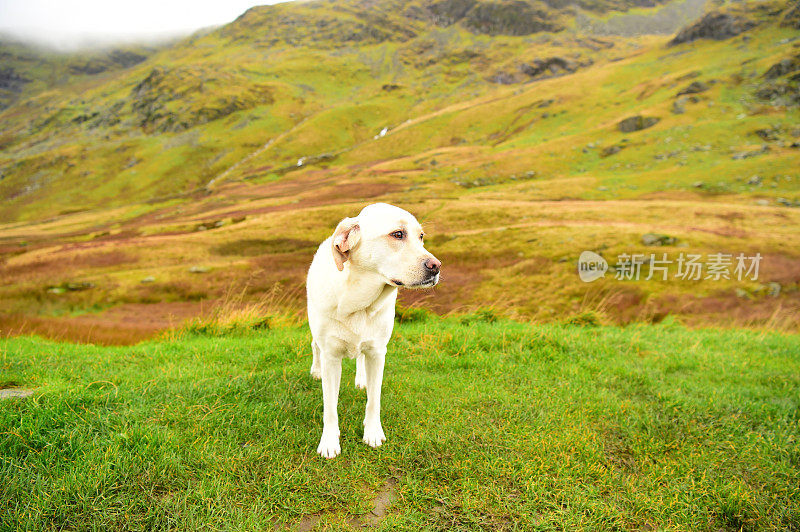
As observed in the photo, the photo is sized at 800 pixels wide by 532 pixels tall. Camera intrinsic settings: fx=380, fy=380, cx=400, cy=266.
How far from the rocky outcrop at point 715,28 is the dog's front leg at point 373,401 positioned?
14410 cm

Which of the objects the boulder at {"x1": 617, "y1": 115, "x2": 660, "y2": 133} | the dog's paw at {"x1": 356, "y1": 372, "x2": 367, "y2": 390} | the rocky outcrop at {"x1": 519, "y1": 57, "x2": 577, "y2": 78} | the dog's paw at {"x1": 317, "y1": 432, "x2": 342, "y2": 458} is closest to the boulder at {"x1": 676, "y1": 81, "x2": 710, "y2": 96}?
the boulder at {"x1": 617, "y1": 115, "x2": 660, "y2": 133}

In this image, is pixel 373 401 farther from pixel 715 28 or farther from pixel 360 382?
pixel 715 28

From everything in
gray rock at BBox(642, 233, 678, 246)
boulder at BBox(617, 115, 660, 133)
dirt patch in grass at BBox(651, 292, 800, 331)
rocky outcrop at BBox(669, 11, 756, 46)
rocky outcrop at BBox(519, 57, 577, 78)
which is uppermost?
rocky outcrop at BBox(519, 57, 577, 78)

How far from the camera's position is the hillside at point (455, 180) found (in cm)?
1803

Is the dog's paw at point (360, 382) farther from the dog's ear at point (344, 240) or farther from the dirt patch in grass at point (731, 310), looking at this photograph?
the dirt patch in grass at point (731, 310)

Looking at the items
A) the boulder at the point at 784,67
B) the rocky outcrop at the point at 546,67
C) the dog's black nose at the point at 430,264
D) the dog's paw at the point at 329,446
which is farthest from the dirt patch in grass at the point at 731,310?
the rocky outcrop at the point at 546,67

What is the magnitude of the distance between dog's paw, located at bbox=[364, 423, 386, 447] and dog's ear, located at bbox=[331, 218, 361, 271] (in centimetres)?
222

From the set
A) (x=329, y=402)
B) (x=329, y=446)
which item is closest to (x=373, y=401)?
(x=329, y=402)

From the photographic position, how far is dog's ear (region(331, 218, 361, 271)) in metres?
3.97

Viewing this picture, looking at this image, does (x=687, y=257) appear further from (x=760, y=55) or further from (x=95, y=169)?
(x=95, y=169)

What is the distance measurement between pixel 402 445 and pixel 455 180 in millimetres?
56038

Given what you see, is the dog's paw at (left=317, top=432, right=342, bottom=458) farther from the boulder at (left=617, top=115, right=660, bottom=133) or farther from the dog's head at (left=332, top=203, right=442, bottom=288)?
the boulder at (left=617, top=115, right=660, bottom=133)

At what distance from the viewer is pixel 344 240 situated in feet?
13.2

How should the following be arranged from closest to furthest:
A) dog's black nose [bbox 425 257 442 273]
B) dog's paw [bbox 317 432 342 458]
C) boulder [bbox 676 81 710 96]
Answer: dog's black nose [bbox 425 257 442 273]
dog's paw [bbox 317 432 342 458]
boulder [bbox 676 81 710 96]
